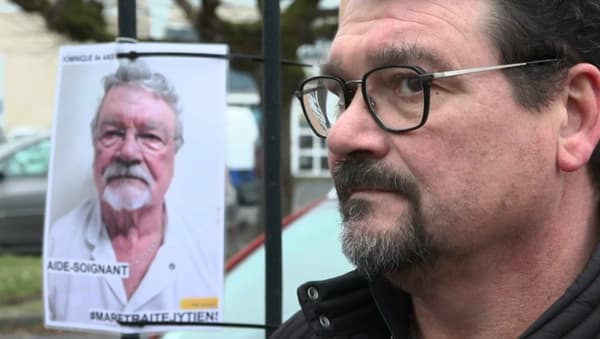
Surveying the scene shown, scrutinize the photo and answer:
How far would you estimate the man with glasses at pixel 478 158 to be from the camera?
54.0 inches

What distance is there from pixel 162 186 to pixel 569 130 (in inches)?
35.2

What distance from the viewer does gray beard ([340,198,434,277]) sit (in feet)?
4.52

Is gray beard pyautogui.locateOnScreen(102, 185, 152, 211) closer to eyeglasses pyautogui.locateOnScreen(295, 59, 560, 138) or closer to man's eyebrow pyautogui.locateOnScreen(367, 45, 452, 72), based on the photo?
eyeglasses pyautogui.locateOnScreen(295, 59, 560, 138)

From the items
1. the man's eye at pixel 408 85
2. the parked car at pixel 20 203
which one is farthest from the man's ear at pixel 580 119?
the parked car at pixel 20 203

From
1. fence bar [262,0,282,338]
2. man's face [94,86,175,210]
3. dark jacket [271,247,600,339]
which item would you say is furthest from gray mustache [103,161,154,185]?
dark jacket [271,247,600,339]

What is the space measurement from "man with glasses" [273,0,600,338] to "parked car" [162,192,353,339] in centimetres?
134

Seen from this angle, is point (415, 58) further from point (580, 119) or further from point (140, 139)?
point (140, 139)

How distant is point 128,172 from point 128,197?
57 mm

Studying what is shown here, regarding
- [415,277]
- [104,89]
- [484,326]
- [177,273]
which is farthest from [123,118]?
[484,326]

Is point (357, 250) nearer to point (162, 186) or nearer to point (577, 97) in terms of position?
point (577, 97)

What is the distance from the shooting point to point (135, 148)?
6.04 ft

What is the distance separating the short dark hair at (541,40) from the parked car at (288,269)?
1.44 meters

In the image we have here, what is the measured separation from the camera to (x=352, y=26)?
4.95 ft

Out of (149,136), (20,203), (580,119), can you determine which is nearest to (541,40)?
(580,119)
